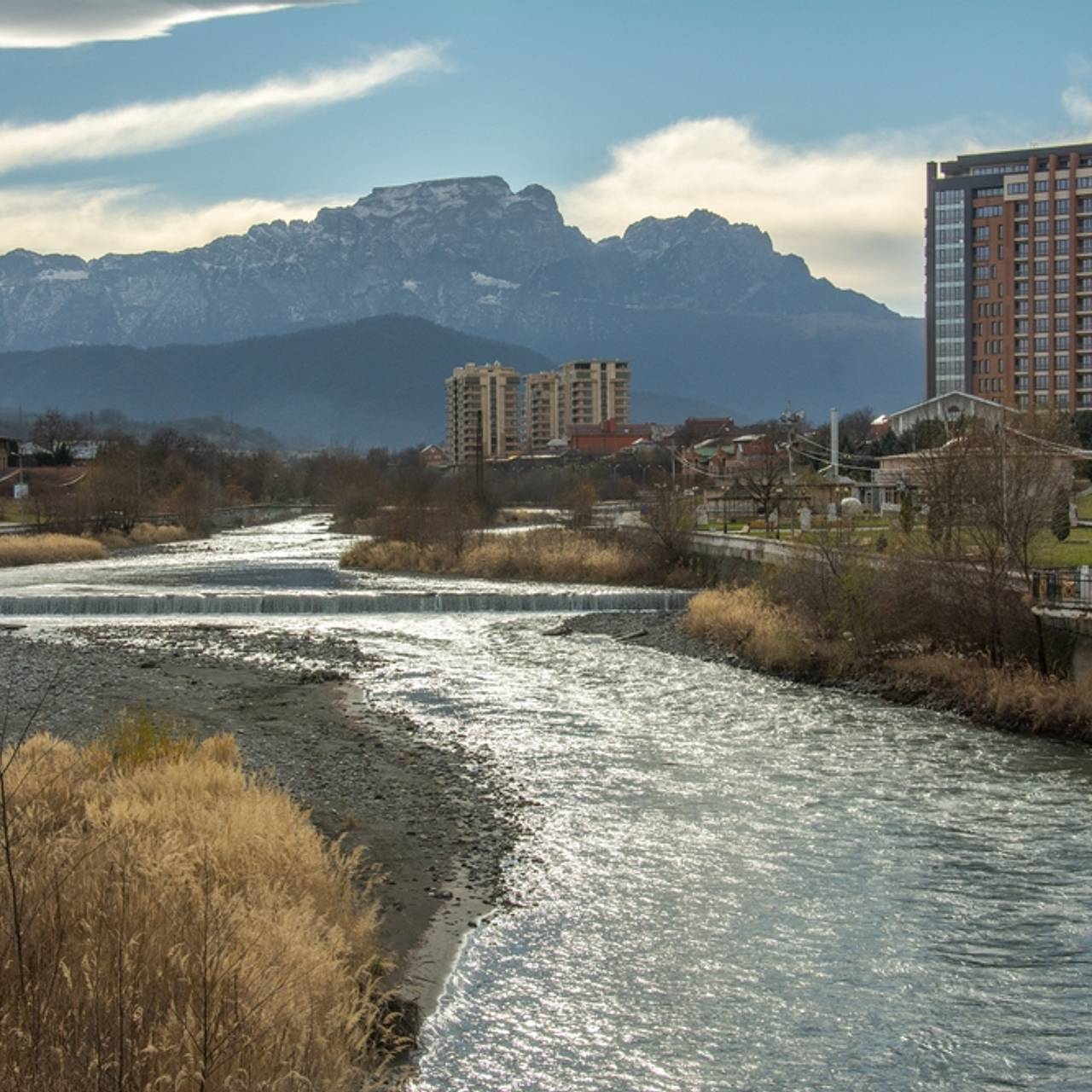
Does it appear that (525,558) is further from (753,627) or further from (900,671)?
(900,671)

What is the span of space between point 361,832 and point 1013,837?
26.2 feet

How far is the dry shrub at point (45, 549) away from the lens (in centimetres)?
7400

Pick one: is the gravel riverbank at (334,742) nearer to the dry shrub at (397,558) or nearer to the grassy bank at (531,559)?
Answer: the grassy bank at (531,559)

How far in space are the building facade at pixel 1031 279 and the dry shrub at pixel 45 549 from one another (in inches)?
3525

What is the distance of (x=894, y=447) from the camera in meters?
112

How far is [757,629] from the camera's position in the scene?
35500mm

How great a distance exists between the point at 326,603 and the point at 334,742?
86.5ft

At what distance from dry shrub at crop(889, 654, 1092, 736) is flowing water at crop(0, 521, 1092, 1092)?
916mm

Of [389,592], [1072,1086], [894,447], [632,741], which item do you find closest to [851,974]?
[1072,1086]

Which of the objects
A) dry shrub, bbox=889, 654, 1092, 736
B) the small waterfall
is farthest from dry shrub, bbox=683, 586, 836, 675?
the small waterfall

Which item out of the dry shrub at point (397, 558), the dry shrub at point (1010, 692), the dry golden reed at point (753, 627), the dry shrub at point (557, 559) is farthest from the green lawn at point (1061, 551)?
the dry shrub at point (397, 558)

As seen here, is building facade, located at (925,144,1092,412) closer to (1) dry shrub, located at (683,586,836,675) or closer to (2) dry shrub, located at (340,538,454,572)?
(2) dry shrub, located at (340,538,454,572)

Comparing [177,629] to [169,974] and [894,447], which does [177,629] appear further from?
[894,447]

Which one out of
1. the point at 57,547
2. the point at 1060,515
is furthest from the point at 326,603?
the point at 57,547
